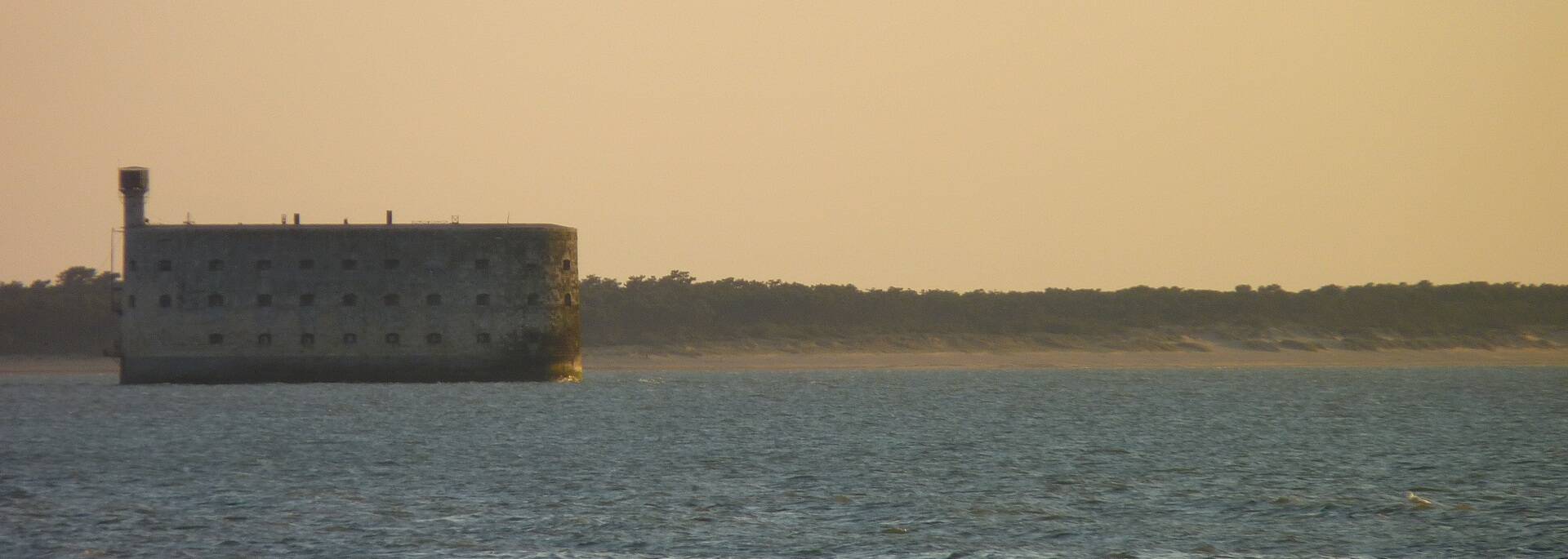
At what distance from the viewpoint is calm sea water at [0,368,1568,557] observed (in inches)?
1020

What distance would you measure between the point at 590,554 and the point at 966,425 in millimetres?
28956

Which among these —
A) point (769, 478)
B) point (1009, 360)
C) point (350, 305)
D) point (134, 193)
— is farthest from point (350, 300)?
point (1009, 360)

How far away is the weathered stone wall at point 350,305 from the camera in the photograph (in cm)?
6756

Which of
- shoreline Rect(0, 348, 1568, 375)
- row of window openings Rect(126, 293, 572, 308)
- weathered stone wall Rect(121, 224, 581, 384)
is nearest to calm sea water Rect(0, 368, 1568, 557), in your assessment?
weathered stone wall Rect(121, 224, 581, 384)

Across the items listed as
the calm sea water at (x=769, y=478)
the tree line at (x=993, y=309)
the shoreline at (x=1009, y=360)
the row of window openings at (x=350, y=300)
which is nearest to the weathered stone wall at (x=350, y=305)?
the row of window openings at (x=350, y=300)

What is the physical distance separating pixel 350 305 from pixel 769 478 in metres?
36.6

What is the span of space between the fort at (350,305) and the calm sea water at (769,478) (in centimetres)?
181

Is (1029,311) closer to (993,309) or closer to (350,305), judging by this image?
(993,309)

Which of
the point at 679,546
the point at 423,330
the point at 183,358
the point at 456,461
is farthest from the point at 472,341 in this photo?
the point at 679,546

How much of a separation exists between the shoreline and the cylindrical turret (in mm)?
39929

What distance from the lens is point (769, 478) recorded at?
34.7 m

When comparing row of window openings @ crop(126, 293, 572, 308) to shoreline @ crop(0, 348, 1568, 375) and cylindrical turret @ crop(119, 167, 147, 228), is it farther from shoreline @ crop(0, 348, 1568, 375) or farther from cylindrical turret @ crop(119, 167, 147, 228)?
shoreline @ crop(0, 348, 1568, 375)

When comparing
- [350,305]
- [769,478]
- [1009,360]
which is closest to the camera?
[769,478]

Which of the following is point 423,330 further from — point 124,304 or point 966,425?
point 966,425
